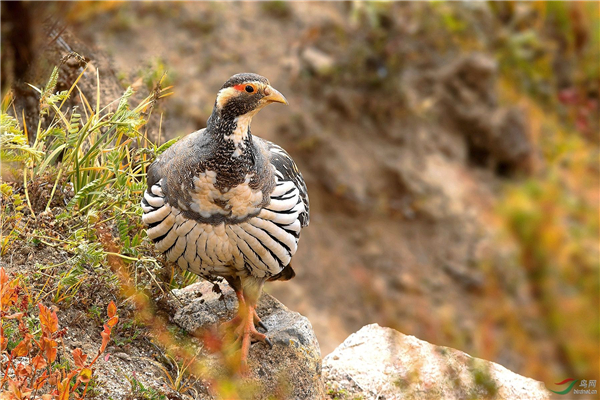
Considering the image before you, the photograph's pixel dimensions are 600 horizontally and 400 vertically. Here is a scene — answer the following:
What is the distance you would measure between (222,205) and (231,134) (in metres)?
0.42

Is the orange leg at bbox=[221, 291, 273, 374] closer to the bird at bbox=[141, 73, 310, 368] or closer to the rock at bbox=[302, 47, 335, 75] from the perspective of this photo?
the bird at bbox=[141, 73, 310, 368]

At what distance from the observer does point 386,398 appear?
461 centimetres

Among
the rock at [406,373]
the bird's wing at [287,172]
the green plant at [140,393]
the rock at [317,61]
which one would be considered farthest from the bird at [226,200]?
the rock at [317,61]

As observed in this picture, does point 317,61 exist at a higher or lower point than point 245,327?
higher

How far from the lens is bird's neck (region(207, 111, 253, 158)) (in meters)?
3.89

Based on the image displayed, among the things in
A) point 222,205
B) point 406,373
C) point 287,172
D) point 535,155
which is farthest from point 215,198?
point 535,155

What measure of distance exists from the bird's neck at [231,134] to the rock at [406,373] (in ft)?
6.04

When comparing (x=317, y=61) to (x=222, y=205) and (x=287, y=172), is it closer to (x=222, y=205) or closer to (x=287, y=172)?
(x=287, y=172)

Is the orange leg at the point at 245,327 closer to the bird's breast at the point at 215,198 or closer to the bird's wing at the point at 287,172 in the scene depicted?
the bird's wing at the point at 287,172

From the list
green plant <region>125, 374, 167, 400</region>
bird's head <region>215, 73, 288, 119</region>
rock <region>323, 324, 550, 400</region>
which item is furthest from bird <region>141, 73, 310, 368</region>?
rock <region>323, 324, 550, 400</region>

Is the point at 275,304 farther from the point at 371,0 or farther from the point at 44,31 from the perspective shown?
the point at 371,0

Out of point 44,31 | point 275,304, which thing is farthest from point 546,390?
point 44,31

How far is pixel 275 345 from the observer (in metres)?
4.37

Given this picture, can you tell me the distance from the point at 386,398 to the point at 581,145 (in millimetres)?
9814
